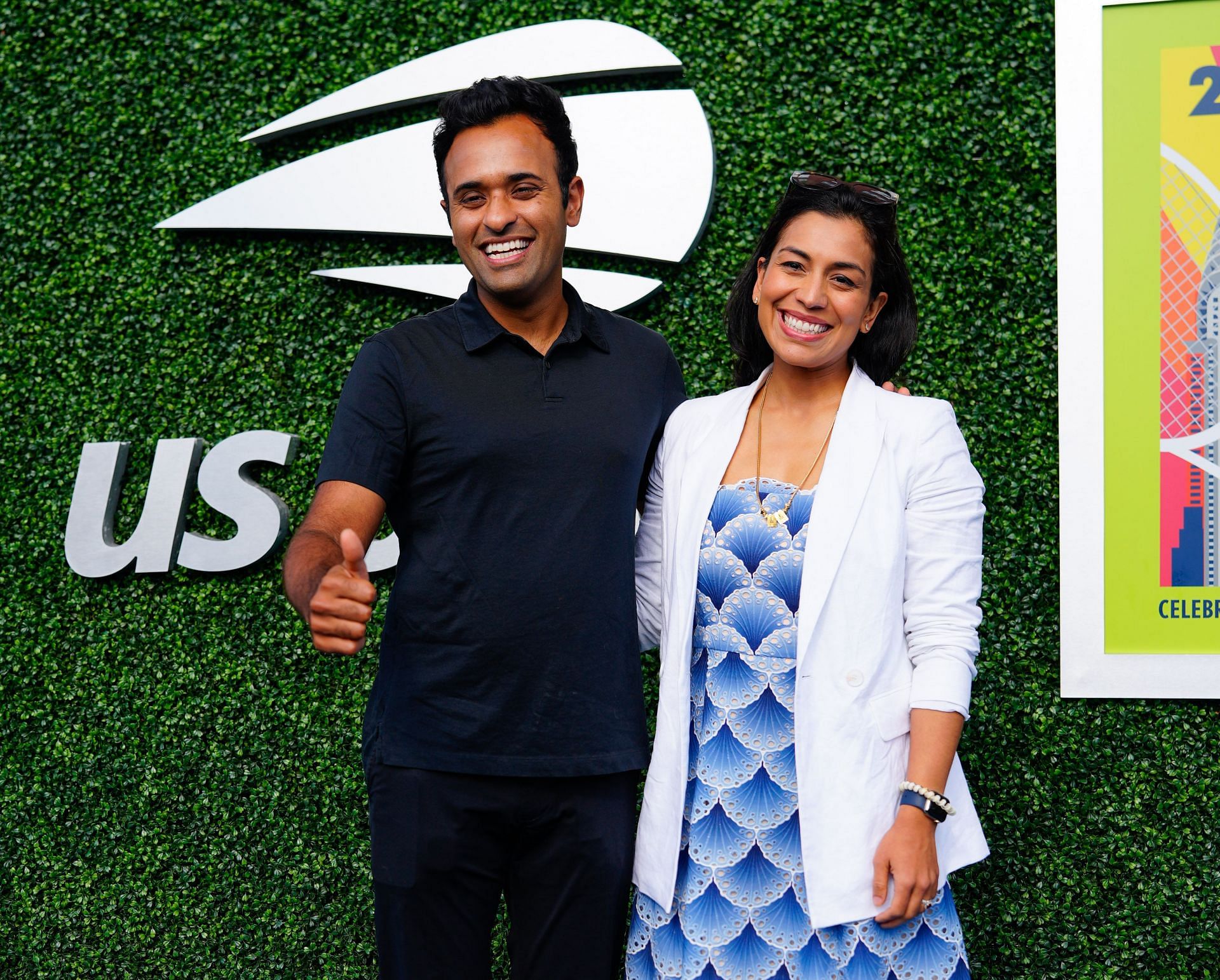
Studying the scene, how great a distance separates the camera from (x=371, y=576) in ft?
10.9

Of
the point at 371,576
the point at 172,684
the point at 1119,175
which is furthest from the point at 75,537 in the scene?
the point at 1119,175

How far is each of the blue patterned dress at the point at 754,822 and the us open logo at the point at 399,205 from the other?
1780 mm

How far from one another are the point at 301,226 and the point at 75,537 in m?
1.35

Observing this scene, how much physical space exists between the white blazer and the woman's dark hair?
202 millimetres

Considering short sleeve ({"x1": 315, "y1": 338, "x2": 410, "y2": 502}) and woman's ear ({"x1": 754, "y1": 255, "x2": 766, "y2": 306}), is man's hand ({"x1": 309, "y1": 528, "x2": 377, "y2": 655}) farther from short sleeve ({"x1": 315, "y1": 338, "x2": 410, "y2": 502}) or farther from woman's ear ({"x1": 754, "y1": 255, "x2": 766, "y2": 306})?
woman's ear ({"x1": 754, "y1": 255, "x2": 766, "y2": 306})

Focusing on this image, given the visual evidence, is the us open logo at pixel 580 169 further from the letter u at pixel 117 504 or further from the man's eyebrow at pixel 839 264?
the man's eyebrow at pixel 839 264

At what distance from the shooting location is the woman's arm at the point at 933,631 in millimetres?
1548

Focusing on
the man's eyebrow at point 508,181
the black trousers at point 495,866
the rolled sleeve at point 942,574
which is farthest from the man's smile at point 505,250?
the black trousers at point 495,866

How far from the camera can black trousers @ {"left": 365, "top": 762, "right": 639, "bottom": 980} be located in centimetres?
179

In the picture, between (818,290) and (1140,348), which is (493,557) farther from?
(1140,348)

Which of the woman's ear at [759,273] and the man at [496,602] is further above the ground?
the woman's ear at [759,273]

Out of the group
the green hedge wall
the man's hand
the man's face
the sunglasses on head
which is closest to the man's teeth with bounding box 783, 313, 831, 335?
the sunglasses on head

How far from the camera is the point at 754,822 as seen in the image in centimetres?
164

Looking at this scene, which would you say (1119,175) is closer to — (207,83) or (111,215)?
(207,83)
